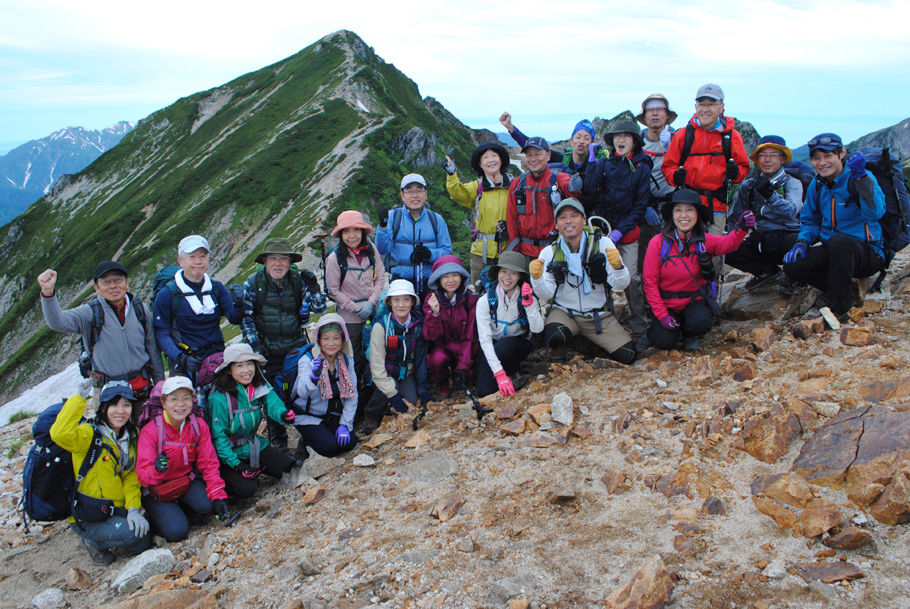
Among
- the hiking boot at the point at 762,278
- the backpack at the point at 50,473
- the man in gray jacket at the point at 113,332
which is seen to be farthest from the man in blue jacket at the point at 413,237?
the hiking boot at the point at 762,278

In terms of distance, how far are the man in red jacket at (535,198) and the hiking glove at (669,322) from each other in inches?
86.3

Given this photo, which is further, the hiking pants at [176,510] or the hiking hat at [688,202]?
the hiking hat at [688,202]

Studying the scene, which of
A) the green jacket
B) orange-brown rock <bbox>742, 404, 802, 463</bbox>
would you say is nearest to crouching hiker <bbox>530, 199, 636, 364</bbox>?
orange-brown rock <bbox>742, 404, 802, 463</bbox>

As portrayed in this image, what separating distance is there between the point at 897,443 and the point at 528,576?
3.31 meters

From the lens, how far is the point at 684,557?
4234mm

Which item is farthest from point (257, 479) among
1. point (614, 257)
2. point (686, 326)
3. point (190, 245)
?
point (686, 326)

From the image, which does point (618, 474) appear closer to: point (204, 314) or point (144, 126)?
point (204, 314)

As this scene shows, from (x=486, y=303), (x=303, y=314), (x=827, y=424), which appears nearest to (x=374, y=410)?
(x=303, y=314)

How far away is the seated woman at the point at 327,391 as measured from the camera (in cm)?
780

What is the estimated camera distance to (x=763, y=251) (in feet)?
31.1

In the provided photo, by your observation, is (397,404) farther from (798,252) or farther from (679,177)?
(798,252)

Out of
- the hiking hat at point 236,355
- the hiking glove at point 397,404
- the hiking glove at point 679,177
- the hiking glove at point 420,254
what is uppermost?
the hiking glove at point 679,177

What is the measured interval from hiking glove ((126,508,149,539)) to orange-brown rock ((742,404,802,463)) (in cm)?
681

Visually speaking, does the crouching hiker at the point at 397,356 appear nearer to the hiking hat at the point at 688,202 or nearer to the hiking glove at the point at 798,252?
the hiking hat at the point at 688,202
